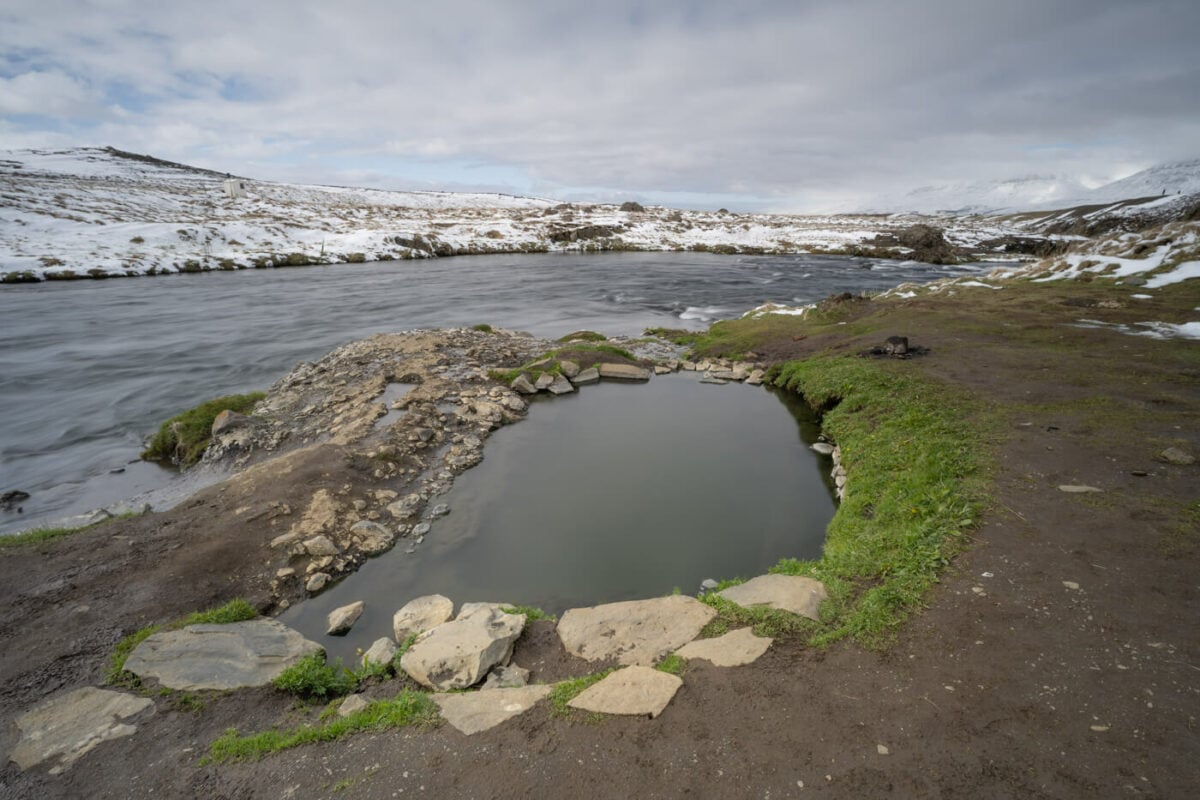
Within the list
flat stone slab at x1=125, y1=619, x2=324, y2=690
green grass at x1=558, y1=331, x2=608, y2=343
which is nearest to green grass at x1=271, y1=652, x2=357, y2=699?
flat stone slab at x1=125, y1=619, x2=324, y2=690

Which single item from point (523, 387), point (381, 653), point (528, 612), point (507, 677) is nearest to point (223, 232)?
point (523, 387)

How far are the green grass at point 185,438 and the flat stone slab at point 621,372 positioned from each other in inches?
583

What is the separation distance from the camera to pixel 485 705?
20.0 feet

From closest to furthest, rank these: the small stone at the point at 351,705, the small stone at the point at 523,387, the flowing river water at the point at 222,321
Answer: the small stone at the point at 351,705 < the flowing river water at the point at 222,321 < the small stone at the point at 523,387

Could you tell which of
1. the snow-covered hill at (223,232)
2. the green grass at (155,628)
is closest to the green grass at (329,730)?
the green grass at (155,628)

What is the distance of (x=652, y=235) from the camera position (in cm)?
10650

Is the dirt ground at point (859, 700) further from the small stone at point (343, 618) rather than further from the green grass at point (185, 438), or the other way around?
the green grass at point (185, 438)

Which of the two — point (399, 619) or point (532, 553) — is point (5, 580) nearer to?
point (399, 619)

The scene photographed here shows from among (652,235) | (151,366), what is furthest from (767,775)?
(652,235)

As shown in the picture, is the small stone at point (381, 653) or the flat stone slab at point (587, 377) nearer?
the small stone at point (381, 653)

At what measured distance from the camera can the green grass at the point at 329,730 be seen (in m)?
5.61

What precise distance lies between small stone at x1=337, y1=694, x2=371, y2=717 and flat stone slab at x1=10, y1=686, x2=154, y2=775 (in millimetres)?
2362

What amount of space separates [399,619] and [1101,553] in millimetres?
11031

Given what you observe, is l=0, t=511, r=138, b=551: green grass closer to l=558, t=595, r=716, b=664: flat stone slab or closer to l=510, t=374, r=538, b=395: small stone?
l=558, t=595, r=716, b=664: flat stone slab
